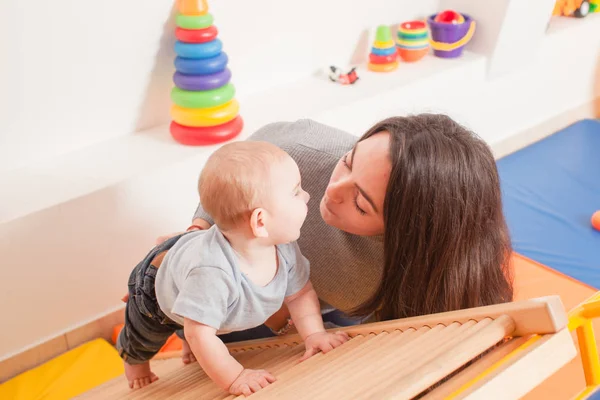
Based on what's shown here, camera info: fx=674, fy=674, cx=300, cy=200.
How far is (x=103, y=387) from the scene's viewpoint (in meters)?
1.72

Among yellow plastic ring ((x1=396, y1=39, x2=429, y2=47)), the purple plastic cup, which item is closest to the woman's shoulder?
yellow plastic ring ((x1=396, y1=39, x2=429, y2=47))

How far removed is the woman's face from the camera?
4.07 ft

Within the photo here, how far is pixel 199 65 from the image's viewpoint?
209cm

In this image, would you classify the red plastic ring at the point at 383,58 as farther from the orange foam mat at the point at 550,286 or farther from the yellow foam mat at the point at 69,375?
the yellow foam mat at the point at 69,375

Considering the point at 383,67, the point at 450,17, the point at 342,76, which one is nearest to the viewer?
the point at 342,76

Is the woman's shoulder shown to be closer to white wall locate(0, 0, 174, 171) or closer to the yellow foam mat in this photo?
white wall locate(0, 0, 174, 171)

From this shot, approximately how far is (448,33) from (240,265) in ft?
6.60

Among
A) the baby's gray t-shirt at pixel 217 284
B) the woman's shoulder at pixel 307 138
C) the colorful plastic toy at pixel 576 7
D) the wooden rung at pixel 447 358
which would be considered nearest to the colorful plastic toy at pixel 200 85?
the woman's shoulder at pixel 307 138

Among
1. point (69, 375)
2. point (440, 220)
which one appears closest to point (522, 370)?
point (440, 220)

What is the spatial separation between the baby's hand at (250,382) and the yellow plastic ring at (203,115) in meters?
1.18

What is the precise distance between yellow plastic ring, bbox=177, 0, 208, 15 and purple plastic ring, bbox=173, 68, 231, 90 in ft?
0.63

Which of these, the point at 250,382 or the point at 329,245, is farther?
the point at 329,245

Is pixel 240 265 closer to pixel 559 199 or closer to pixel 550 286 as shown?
pixel 550 286

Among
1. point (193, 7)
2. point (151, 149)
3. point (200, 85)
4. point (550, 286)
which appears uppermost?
point (193, 7)
